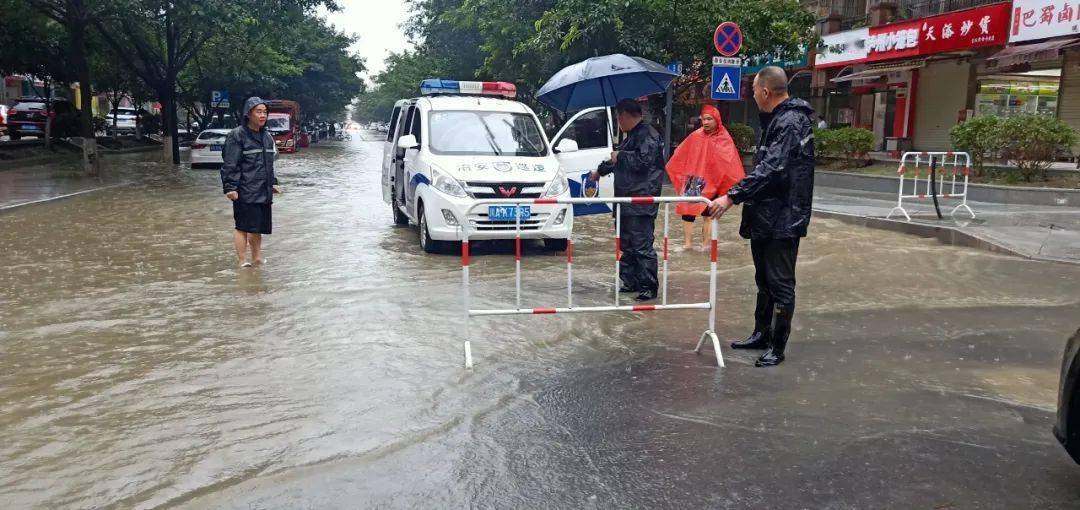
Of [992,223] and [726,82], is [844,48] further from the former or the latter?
[992,223]

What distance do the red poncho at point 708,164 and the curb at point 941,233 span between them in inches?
180

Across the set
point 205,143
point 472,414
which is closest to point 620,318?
point 472,414

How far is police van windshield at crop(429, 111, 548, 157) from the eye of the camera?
10.5 meters

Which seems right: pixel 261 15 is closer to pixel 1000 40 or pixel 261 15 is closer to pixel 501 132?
pixel 501 132

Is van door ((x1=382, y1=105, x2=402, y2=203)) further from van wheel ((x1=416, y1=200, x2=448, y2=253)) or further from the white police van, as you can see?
van wheel ((x1=416, y1=200, x2=448, y2=253))

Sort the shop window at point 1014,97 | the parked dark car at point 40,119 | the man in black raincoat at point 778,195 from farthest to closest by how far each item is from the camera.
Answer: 1. the parked dark car at point 40,119
2. the shop window at point 1014,97
3. the man in black raincoat at point 778,195

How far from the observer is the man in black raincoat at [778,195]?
5.46 meters

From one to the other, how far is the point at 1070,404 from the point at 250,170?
24.9ft

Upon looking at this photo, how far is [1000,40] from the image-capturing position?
72.6 feet

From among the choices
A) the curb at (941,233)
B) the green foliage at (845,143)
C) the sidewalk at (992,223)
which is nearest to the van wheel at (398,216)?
the curb at (941,233)

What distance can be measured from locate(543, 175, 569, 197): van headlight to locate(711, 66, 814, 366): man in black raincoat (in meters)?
4.20

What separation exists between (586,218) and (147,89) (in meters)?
33.1

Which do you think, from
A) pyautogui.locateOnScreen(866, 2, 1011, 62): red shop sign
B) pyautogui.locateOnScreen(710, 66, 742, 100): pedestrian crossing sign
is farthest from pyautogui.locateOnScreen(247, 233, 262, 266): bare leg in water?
pyautogui.locateOnScreen(866, 2, 1011, 62): red shop sign

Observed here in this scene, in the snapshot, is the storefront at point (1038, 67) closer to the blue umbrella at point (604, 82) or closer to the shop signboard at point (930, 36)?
the shop signboard at point (930, 36)
